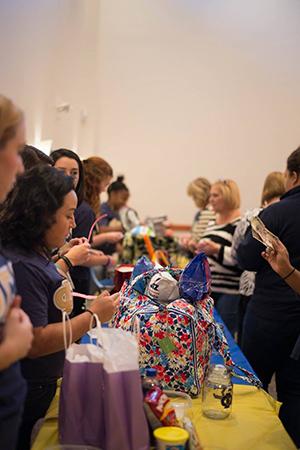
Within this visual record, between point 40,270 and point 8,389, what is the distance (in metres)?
0.34

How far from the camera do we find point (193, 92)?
6.98 m

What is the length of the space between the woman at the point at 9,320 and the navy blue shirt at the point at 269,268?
1383mm

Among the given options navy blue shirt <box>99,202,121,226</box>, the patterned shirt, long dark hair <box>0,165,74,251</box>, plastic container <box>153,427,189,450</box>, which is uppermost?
long dark hair <box>0,165,74,251</box>

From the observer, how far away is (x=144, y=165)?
7070mm

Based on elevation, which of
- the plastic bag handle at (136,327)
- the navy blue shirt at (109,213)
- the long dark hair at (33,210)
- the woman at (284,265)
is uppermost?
the long dark hair at (33,210)

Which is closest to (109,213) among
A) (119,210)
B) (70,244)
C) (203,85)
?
(119,210)

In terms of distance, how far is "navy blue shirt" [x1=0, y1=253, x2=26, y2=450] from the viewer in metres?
0.93

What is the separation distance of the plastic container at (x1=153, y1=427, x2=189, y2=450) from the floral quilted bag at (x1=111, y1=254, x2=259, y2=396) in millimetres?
417

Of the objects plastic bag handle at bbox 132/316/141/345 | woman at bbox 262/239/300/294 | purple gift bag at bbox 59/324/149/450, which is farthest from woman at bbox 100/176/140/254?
purple gift bag at bbox 59/324/149/450

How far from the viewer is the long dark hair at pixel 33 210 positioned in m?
1.26

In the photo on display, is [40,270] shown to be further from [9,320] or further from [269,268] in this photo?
[269,268]

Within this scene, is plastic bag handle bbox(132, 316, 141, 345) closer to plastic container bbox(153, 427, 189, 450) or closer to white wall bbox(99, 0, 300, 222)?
plastic container bbox(153, 427, 189, 450)

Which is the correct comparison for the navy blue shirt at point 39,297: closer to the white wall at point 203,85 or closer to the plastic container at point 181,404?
the plastic container at point 181,404

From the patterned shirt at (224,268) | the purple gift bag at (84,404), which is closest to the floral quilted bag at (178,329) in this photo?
the purple gift bag at (84,404)
